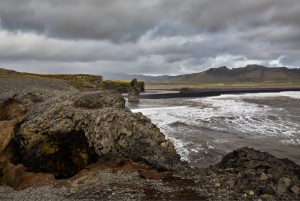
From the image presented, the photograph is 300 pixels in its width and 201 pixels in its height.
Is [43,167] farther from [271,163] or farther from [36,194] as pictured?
[271,163]

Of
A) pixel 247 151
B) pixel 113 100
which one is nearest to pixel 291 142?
pixel 247 151

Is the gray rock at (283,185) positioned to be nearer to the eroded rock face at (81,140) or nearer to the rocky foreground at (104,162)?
the rocky foreground at (104,162)

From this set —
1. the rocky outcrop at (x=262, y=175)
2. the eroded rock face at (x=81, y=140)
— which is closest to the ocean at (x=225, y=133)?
the rocky outcrop at (x=262, y=175)

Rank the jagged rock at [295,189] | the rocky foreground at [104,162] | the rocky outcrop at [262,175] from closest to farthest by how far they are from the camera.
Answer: the jagged rock at [295,189] < the rocky outcrop at [262,175] < the rocky foreground at [104,162]

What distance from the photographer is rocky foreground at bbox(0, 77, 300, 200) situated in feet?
60.1

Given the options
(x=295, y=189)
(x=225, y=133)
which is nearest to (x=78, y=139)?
(x=295, y=189)

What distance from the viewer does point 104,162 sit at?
73.0ft

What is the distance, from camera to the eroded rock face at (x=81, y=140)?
917 inches

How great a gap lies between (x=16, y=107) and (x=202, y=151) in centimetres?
1612

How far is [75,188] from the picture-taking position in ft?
63.2

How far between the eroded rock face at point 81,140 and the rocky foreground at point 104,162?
0.19 feet

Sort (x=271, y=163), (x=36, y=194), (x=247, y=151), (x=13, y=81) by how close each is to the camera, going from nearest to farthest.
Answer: (x=36, y=194) < (x=271, y=163) < (x=247, y=151) < (x=13, y=81)

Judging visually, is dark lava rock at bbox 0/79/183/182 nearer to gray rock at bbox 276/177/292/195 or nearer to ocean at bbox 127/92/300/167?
gray rock at bbox 276/177/292/195

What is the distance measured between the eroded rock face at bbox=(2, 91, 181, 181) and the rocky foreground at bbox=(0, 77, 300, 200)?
59 mm
